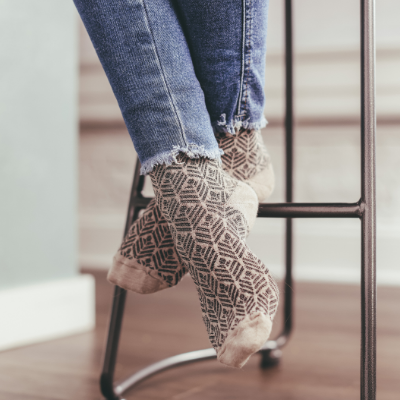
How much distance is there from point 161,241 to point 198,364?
0.42 metres

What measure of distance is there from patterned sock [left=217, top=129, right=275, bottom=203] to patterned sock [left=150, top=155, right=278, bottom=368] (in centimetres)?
7

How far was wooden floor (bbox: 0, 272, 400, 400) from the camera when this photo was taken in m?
0.70

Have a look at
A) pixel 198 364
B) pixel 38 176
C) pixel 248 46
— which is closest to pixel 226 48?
pixel 248 46

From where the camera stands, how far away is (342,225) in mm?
1544

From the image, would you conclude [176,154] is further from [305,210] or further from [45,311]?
[45,311]

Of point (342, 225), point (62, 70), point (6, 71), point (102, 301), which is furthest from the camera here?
point (342, 225)

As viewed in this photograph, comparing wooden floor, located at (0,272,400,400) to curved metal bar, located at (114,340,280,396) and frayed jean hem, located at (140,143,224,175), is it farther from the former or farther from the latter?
frayed jean hem, located at (140,143,224,175)

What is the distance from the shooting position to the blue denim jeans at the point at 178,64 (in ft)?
1.40

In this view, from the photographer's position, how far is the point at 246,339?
377 mm

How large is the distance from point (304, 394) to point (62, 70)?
80 centimetres

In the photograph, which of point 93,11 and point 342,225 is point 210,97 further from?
point 342,225

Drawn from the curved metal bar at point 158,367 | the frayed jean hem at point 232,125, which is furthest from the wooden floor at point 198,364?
the frayed jean hem at point 232,125

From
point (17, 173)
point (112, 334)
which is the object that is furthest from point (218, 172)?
point (17, 173)

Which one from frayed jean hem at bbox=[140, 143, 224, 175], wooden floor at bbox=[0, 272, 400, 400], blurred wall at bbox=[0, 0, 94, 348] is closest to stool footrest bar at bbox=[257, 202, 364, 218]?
frayed jean hem at bbox=[140, 143, 224, 175]
